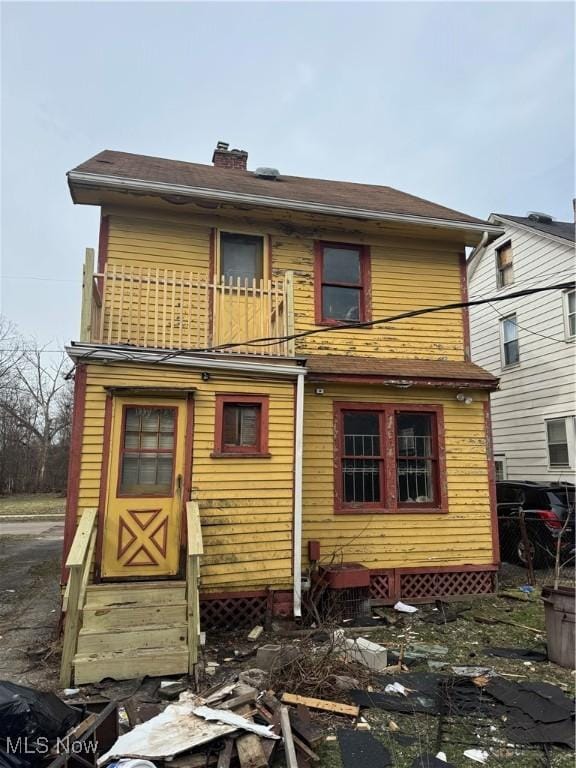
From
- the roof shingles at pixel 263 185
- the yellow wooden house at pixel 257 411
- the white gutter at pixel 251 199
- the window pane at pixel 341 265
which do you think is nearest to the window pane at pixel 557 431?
the yellow wooden house at pixel 257 411

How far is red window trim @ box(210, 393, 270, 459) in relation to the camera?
6449mm

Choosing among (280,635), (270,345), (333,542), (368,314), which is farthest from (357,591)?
(368,314)

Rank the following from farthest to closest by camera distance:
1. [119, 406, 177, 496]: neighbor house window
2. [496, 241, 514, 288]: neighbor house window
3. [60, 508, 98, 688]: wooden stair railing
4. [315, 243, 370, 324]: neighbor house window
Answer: [496, 241, 514, 288]: neighbor house window, [315, 243, 370, 324]: neighbor house window, [119, 406, 177, 496]: neighbor house window, [60, 508, 98, 688]: wooden stair railing

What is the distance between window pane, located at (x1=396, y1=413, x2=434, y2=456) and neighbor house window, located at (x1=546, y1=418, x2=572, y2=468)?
234 inches

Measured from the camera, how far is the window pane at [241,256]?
8016 millimetres

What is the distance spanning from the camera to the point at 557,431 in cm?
1228

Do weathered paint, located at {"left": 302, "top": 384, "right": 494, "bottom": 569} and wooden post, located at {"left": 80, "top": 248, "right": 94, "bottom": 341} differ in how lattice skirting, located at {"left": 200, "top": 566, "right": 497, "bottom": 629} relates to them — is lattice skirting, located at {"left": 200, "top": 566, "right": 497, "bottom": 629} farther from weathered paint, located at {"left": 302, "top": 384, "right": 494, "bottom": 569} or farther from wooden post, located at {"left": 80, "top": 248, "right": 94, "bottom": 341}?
wooden post, located at {"left": 80, "top": 248, "right": 94, "bottom": 341}

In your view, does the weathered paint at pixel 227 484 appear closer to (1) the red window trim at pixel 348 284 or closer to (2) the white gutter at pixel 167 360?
(2) the white gutter at pixel 167 360

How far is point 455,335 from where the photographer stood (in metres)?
8.64

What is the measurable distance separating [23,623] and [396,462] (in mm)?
6095

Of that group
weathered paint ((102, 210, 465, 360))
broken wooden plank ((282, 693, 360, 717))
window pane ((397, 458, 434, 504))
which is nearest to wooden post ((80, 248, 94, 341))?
weathered paint ((102, 210, 465, 360))

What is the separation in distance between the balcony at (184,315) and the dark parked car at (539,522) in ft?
19.3

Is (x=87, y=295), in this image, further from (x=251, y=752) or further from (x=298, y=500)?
(x=251, y=752)

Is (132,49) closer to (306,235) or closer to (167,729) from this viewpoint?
(306,235)
